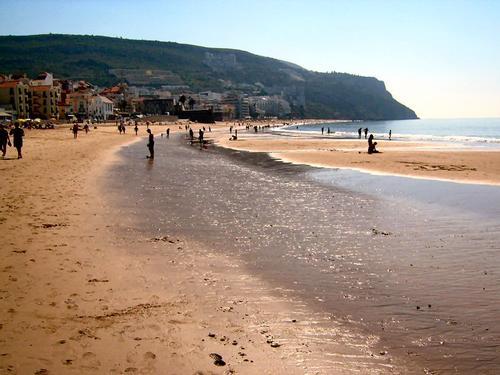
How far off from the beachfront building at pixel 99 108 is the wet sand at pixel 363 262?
13299cm

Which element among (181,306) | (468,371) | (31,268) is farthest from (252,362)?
(31,268)

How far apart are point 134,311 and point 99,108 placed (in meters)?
149

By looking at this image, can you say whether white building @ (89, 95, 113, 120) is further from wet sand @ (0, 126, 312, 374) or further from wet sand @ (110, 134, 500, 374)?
wet sand @ (0, 126, 312, 374)

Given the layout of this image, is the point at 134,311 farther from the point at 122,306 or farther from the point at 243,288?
the point at 243,288

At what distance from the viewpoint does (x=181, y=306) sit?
592 cm

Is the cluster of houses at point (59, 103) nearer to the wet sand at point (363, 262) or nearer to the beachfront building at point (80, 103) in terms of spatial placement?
the beachfront building at point (80, 103)

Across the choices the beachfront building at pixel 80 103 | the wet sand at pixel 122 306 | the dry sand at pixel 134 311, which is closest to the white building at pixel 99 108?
the beachfront building at pixel 80 103

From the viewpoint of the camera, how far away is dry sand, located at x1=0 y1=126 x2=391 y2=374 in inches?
176

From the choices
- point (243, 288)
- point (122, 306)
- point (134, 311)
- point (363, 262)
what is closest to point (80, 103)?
point (363, 262)

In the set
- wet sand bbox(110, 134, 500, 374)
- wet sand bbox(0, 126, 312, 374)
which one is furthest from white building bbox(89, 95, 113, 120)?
wet sand bbox(0, 126, 312, 374)

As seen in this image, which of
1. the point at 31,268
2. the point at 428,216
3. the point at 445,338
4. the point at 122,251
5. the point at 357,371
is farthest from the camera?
the point at 428,216

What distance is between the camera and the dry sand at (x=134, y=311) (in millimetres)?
4480

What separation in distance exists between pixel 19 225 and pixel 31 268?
10.7 feet

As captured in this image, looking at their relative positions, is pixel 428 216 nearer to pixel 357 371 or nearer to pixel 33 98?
pixel 357 371
